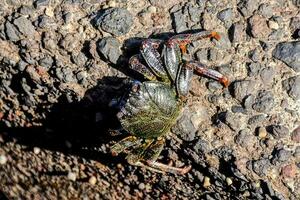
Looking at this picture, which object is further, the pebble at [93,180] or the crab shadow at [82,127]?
the pebble at [93,180]

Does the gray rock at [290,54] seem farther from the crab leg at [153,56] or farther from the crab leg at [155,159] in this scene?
the crab leg at [155,159]

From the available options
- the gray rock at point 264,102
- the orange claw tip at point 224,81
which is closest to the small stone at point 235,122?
the gray rock at point 264,102

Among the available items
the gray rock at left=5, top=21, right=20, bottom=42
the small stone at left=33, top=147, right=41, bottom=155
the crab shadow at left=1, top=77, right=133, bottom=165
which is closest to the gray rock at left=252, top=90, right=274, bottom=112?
the crab shadow at left=1, top=77, right=133, bottom=165

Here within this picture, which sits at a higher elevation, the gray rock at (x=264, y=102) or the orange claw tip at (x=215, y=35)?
the orange claw tip at (x=215, y=35)

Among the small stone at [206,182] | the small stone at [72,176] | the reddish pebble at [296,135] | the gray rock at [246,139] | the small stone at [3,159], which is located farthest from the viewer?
the small stone at [3,159]

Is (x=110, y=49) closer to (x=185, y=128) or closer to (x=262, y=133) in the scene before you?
Answer: (x=185, y=128)

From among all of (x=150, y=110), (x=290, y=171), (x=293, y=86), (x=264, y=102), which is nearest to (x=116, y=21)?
(x=150, y=110)

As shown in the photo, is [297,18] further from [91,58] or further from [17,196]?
[17,196]
